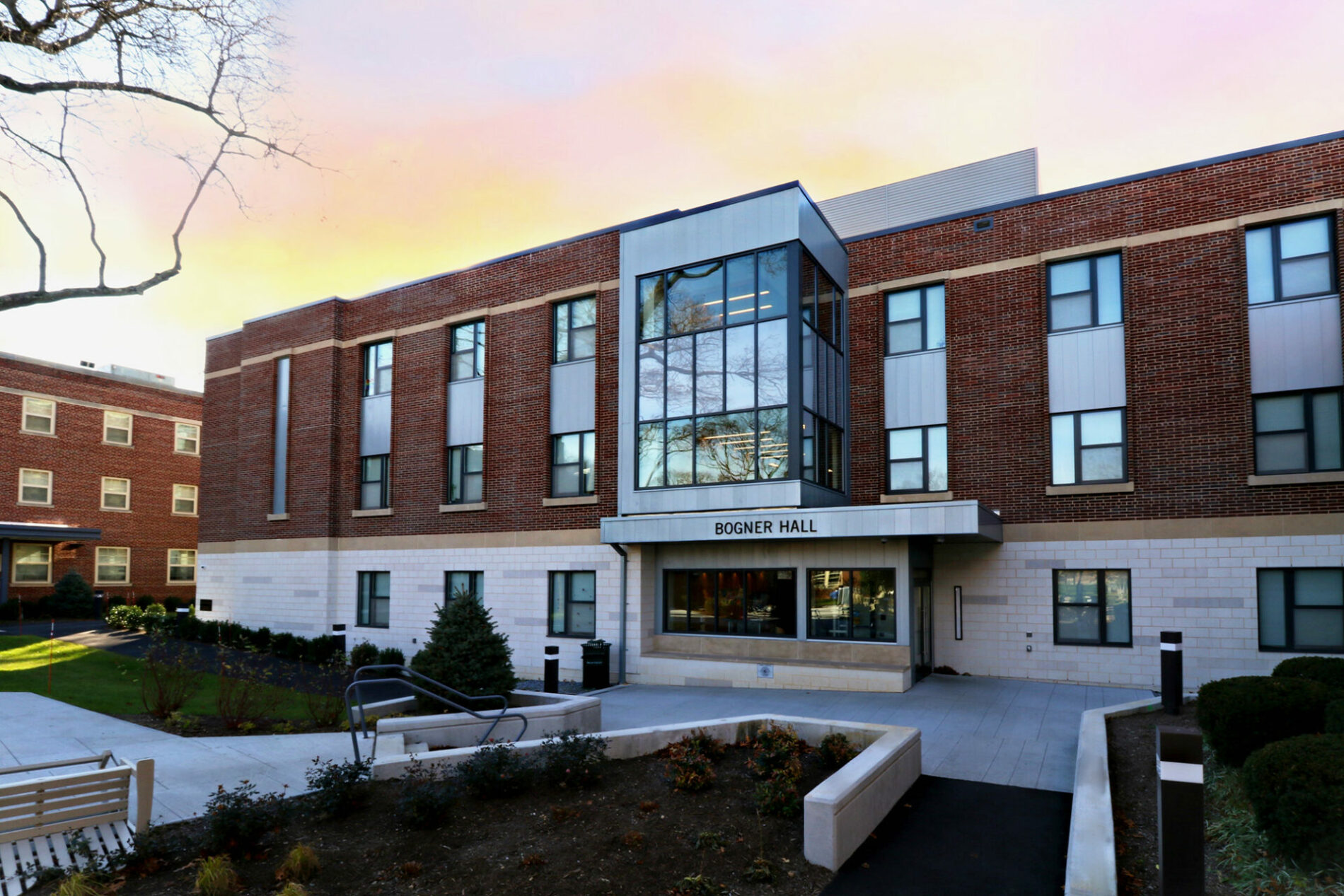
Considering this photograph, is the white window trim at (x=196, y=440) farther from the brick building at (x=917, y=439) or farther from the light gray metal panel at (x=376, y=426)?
the brick building at (x=917, y=439)

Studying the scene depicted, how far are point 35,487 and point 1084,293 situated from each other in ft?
133

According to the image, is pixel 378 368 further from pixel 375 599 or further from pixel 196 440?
pixel 196 440

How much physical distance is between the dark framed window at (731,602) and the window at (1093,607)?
547 cm

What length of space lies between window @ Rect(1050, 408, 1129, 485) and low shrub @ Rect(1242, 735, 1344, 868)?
1177 cm

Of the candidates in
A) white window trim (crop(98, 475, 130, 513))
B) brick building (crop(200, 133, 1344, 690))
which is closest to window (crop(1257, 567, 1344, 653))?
brick building (crop(200, 133, 1344, 690))

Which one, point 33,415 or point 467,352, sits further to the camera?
point 33,415

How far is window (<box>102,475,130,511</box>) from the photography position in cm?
3922

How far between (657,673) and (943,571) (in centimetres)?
680

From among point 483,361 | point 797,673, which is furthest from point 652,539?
point 483,361

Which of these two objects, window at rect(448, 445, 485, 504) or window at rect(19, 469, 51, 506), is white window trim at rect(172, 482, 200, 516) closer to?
window at rect(19, 469, 51, 506)

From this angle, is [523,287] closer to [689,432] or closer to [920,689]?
[689,432]

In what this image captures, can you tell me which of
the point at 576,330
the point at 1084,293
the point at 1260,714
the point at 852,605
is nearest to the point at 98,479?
the point at 576,330

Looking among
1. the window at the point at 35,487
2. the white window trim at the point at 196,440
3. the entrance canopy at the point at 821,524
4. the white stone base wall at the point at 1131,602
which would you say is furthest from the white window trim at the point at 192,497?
the white stone base wall at the point at 1131,602

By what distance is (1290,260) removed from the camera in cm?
1634
